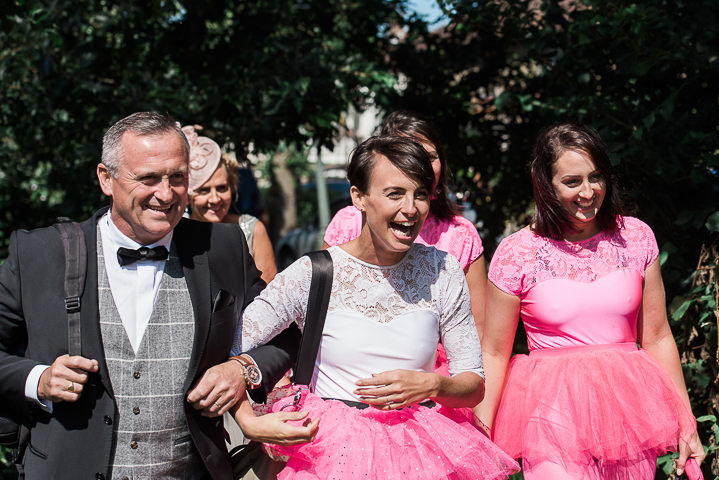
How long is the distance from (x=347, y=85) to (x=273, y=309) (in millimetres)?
3854

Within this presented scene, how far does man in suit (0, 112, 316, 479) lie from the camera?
2303 millimetres

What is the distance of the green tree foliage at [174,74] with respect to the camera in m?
5.81

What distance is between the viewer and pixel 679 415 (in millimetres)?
2883

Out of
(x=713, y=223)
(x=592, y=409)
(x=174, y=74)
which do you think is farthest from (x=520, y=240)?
(x=174, y=74)

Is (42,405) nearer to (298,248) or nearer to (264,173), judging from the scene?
(298,248)

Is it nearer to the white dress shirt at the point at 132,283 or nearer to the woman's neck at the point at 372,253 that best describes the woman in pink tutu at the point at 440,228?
the woman's neck at the point at 372,253

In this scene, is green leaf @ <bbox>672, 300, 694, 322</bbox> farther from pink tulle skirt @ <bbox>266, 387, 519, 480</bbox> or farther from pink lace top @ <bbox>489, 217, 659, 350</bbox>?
pink tulle skirt @ <bbox>266, 387, 519, 480</bbox>

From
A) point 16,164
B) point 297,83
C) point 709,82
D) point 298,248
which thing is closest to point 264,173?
point 298,248

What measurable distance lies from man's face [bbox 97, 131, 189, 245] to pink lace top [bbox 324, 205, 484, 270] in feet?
3.88

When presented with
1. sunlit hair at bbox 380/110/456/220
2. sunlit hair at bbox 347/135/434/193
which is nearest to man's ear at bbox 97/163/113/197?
sunlit hair at bbox 347/135/434/193

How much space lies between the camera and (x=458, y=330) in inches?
102

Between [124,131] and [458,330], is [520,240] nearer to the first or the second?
[458,330]

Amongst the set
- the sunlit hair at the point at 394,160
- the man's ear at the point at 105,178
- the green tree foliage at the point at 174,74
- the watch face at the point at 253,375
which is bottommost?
the watch face at the point at 253,375

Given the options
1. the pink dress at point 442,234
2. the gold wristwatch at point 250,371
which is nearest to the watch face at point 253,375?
the gold wristwatch at point 250,371
